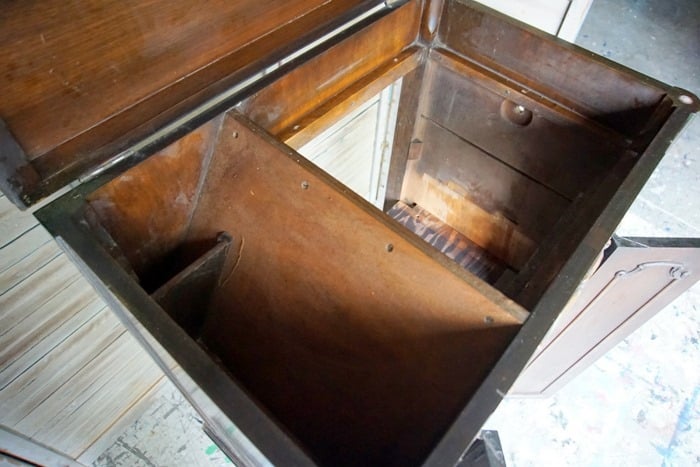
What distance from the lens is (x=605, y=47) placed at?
2.72m

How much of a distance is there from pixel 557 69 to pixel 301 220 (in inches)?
27.5

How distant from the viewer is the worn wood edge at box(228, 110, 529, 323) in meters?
0.64

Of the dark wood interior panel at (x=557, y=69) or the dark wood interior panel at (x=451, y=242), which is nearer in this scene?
the dark wood interior panel at (x=557, y=69)

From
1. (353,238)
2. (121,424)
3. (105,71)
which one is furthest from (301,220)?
(121,424)

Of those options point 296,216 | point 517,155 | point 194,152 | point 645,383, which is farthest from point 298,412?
point 645,383

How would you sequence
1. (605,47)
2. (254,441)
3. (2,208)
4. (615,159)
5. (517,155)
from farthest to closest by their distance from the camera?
(605,47), (517,155), (615,159), (2,208), (254,441)

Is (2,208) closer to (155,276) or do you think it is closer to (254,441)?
Answer: (155,276)

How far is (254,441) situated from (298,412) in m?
0.27

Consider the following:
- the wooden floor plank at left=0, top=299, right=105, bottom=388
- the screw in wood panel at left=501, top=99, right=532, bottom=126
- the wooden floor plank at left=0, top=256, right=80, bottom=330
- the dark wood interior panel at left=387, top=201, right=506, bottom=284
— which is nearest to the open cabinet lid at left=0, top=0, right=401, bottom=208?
the wooden floor plank at left=0, top=256, right=80, bottom=330

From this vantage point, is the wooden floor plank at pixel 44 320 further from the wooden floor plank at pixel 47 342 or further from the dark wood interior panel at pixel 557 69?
the dark wood interior panel at pixel 557 69

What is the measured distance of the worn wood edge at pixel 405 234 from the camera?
64 cm

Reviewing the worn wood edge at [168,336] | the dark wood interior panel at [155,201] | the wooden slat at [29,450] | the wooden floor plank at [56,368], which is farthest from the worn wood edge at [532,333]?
the wooden slat at [29,450]

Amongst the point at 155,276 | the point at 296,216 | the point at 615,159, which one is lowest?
the point at 615,159

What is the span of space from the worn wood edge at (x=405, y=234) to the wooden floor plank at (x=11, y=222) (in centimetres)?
36
